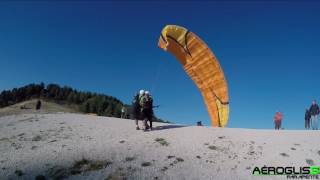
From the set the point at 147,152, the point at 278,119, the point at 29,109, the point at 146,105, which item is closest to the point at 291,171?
the point at 147,152

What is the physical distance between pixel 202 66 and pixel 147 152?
10.0 m

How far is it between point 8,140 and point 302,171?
47.4ft

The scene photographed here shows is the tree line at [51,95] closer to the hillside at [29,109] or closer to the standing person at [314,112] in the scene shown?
the hillside at [29,109]

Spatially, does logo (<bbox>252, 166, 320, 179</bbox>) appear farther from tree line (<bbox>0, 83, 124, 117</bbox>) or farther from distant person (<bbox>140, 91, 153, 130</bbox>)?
tree line (<bbox>0, 83, 124, 117</bbox>)

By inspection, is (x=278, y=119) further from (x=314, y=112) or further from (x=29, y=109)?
(x=29, y=109)

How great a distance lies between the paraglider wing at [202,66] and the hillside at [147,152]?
3.81 meters

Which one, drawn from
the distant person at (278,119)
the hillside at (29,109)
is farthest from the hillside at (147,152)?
the hillside at (29,109)

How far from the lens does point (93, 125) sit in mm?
21266

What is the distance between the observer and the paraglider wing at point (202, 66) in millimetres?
22016

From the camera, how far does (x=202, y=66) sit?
22594 millimetres

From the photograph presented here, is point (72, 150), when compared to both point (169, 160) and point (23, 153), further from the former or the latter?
point (169, 160)

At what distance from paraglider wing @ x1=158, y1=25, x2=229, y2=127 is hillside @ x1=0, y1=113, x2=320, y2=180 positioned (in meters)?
3.81

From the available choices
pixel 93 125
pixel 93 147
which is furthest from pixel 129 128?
pixel 93 147

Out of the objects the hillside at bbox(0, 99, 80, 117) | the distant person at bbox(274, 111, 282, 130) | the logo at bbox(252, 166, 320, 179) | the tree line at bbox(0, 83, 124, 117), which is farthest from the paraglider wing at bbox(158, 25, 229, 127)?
the tree line at bbox(0, 83, 124, 117)
